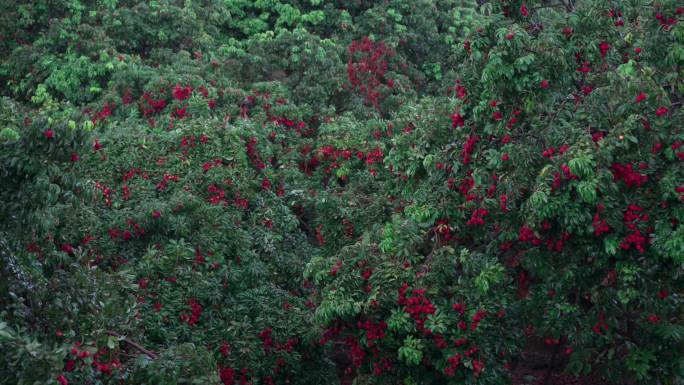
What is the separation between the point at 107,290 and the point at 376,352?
9.17 feet

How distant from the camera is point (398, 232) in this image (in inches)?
323

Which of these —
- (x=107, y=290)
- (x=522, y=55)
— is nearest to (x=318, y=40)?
(x=522, y=55)

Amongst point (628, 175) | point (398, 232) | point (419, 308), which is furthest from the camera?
point (398, 232)

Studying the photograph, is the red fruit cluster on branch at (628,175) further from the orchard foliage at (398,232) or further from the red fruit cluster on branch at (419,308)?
the red fruit cluster on branch at (419,308)

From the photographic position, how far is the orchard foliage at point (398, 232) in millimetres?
6590

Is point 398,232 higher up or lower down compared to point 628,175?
lower down

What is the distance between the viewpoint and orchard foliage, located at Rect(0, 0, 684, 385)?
6590mm

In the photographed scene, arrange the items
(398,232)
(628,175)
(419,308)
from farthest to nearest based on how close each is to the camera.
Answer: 1. (398,232)
2. (419,308)
3. (628,175)

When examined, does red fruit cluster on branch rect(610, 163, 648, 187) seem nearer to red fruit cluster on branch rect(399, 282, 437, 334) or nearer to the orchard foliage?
the orchard foliage

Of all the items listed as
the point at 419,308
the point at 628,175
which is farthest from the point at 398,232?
the point at 628,175

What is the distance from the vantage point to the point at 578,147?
23.8 feet

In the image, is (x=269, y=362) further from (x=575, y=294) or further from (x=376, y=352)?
(x=575, y=294)

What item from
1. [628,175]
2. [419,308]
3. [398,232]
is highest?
[628,175]

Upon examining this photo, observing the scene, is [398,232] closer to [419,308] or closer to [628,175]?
[419,308]
